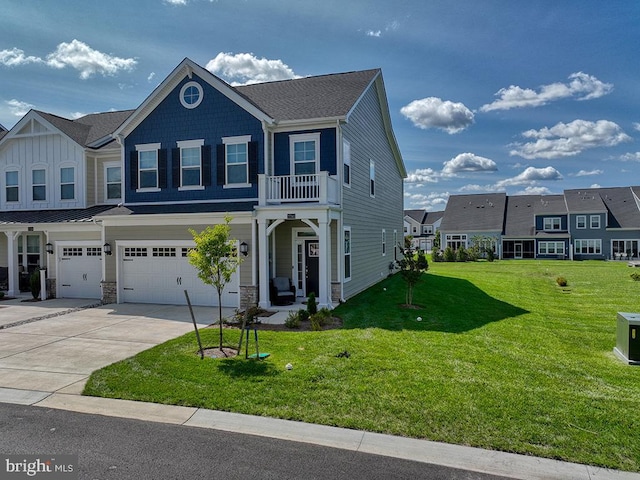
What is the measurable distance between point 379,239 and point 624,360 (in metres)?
13.8

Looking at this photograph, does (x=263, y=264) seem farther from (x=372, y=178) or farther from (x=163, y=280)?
(x=372, y=178)

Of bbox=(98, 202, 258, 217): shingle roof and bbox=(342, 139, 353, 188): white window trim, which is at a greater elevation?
bbox=(342, 139, 353, 188): white window trim

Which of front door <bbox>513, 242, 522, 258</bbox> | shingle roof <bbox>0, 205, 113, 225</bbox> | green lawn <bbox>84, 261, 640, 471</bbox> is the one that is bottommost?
green lawn <bbox>84, 261, 640, 471</bbox>

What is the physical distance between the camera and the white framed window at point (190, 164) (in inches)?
626

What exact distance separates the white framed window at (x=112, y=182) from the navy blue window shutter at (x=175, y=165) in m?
3.73

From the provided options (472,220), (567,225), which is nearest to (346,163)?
(472,220)

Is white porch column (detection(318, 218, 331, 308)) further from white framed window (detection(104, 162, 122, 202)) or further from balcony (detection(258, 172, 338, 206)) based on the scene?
white framed window (detection(104, 162, 122, 202))

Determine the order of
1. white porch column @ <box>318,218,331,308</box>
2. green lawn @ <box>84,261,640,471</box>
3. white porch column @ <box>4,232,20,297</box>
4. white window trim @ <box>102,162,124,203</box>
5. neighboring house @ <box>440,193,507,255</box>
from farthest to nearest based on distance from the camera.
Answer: neighboring house @ <box>440,193,507,255</box>, white window trim @ <box>102,162,124,203</box>, white porch column @ <box>4,232,20,297</box>, white porch column @ <box>318,218,331,308</box>, green lawn @ <box>84,261,640,471</box>

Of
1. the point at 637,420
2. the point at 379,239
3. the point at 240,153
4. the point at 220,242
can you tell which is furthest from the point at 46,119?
the point at 637,420

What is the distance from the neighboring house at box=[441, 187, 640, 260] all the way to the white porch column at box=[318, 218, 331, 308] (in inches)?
1518

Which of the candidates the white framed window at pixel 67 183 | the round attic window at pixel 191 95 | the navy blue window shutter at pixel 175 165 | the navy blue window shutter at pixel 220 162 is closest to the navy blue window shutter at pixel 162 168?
the navy blue window shutter at pixel 175 165

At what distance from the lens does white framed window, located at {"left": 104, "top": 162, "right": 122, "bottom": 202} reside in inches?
725

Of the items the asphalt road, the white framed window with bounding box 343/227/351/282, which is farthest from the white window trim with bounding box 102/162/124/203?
the asphalt road

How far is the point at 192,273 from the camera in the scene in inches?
599
